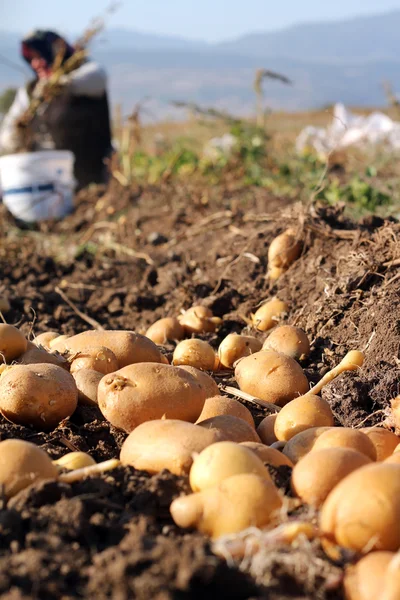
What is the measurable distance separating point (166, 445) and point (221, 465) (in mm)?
241

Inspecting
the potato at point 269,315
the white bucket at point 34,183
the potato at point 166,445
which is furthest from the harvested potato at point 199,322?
the white bucket at point 34,183

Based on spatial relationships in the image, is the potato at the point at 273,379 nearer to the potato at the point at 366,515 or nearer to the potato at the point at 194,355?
the potato at the point at 194,355

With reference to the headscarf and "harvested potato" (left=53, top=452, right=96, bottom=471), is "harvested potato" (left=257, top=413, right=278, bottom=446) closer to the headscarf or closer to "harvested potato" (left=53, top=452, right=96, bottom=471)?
"harvested potato" (left=53, top=452, right=96, bottom=471)

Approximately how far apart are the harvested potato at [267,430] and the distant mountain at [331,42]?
417ft

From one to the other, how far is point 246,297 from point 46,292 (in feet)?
5.19

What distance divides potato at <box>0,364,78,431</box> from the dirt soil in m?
0.06

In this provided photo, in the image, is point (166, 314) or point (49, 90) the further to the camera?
point (49, 90)

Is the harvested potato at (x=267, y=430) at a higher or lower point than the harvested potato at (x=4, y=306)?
higher

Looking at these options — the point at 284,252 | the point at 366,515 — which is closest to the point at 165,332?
the point at 284,252

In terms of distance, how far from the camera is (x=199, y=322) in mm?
3805

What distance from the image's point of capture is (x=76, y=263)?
5.98 metres

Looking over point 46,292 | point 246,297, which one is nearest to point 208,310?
point 246,297

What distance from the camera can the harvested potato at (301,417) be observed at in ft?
7.70

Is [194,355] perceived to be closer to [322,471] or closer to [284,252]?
[284,252]
